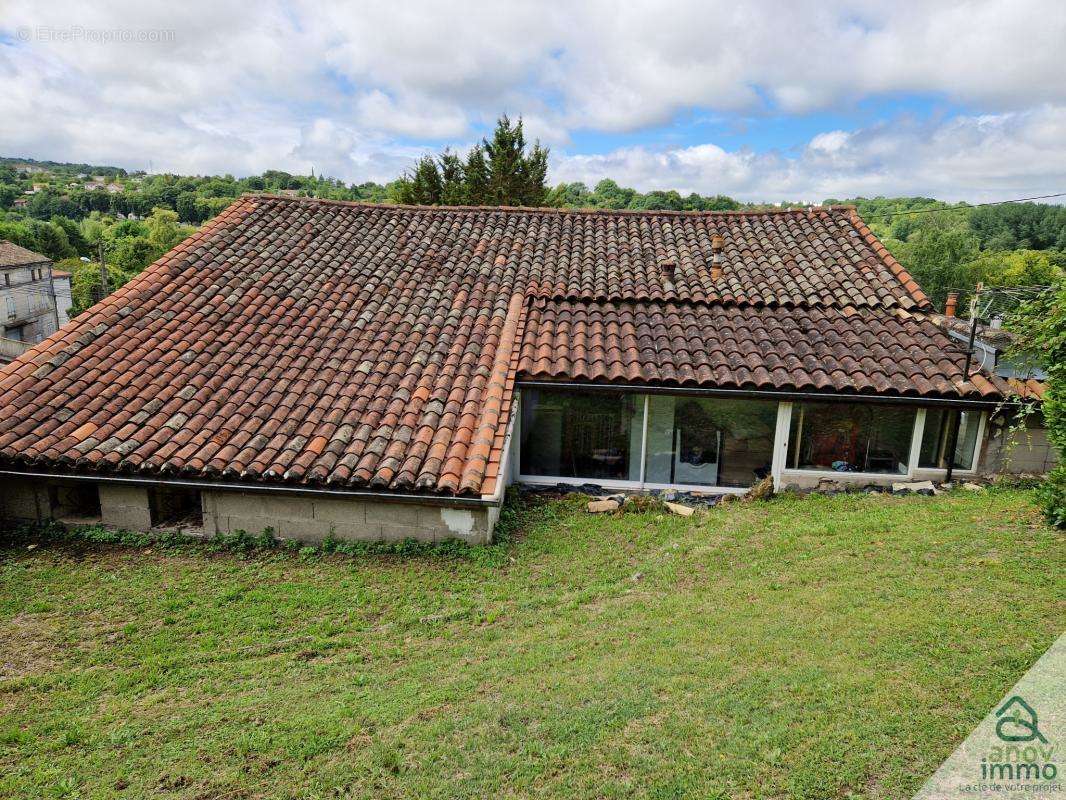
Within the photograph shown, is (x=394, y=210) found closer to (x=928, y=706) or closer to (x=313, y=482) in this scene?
(x=313, y=482)

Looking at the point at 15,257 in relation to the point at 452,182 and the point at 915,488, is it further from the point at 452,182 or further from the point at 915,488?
the point at 915,488

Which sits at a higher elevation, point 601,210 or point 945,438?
point 601,210

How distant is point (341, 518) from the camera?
9.04m

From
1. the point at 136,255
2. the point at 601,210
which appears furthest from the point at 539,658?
the point at 136,255

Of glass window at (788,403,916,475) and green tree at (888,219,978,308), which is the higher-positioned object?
green tree at (888,219,978,308)

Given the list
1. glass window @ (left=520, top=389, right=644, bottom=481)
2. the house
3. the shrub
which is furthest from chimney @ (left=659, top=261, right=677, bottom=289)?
the shrub

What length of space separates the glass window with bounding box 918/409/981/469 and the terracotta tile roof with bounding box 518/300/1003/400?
71cm

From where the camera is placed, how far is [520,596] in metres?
7.61

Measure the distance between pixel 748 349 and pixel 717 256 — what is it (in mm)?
3593

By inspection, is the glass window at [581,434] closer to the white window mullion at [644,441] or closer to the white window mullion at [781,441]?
the white window mullion at [644,441]

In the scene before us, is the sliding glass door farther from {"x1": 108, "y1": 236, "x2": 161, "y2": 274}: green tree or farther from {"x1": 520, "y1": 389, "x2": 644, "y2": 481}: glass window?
{"x1": 108, "y1": 236, "x2": 161, "y2": 274}: green tree

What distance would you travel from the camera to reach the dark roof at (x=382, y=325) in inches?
363

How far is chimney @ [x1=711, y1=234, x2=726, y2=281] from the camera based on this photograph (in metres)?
13.2

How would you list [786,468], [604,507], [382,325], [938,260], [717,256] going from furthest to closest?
[938,260] < [717,256] < [382,325] < [786,468] < [604,507]
